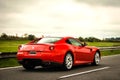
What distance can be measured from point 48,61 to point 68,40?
69.3 inches

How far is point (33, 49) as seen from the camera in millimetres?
11875

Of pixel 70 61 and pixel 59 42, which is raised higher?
pixel 59 42

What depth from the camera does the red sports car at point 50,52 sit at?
11.7 meters

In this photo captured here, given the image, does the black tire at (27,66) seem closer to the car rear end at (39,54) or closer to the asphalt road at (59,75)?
the car rear end at (39,54)

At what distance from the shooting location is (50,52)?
1177cm

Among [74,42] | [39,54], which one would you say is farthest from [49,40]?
[74,42]

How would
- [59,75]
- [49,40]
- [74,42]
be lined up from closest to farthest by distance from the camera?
[59,75] → [49,40] → [74,42]

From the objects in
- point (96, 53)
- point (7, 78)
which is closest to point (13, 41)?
point (96, 53)

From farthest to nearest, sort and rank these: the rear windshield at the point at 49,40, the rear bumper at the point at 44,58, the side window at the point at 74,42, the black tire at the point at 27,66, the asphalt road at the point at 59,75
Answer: the side window at the point at 74,42
the rear windshield at the point at 49,40
the black tire at the point at 27,66
the rear bumper at the point at 44,58
the asphalt road at the point at 59,75

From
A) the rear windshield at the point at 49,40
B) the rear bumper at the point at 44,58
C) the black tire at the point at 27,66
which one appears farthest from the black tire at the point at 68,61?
the black tire at the point at 27,66

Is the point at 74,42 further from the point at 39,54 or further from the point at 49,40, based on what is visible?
the point at 39,54

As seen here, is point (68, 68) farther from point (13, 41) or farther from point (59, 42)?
point (13, 41)

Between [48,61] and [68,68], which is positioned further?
[68,68]

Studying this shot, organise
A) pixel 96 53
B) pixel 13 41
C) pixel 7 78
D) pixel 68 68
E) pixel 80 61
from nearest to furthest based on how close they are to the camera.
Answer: pixel 7 78 → pixel 68 68 → pixel 80 61 → pixel 96 53 → pixel 13 41
